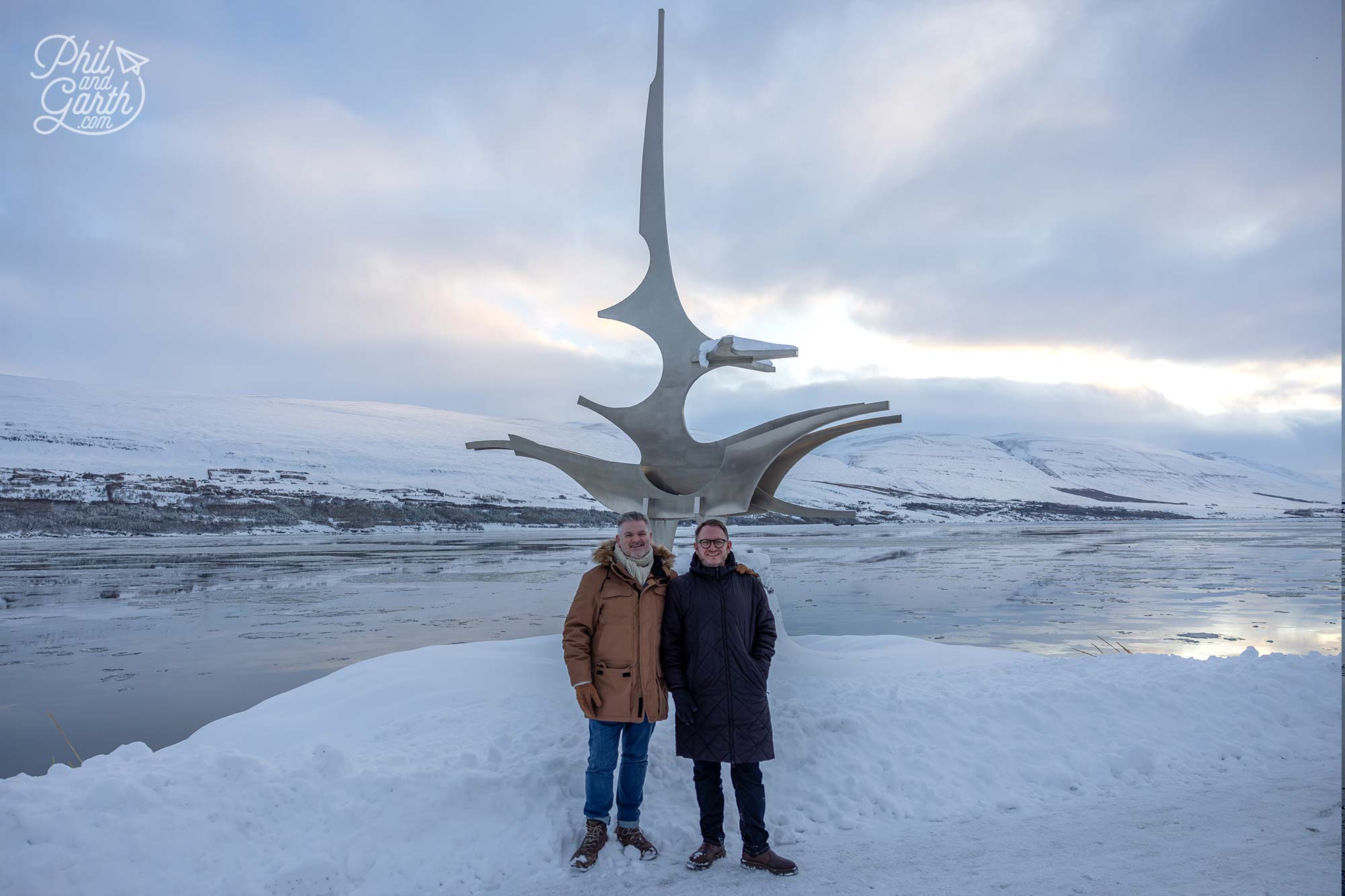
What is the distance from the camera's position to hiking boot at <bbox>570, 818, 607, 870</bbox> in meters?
4.21

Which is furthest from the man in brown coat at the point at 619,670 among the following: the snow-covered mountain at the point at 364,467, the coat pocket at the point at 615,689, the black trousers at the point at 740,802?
the snow-covered mountain at the point at 364,467

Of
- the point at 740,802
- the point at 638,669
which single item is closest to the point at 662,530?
the point at 638,669

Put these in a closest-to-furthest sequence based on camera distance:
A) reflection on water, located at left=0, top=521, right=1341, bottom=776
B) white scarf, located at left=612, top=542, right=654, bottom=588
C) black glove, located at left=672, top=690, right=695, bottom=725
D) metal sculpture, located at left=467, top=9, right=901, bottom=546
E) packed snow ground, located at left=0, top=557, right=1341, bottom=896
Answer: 1. packed snow ground, located at left=0, top=557, right=1341, bottom=896
2. black glove, located at left=672, top=690, right=695, bottom=725
3. white scarf, located at left=612, top=542, right=654, bottom=588
4. metal sculpture, located at left=467, top=9, right=901, bottom=546
5. reflection on water, located at left=0, top=521, right=1341, bottom=776

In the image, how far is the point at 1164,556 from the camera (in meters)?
32.5

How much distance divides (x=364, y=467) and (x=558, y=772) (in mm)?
67955

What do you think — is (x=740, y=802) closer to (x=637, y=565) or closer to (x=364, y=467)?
(x=637, y=565)

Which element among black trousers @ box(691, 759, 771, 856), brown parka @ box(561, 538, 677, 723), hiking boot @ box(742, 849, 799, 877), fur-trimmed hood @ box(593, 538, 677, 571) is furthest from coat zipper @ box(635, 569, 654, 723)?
hiking boot @ box(742, 849, 799, 877)

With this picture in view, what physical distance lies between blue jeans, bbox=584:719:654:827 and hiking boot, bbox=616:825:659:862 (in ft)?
0.09

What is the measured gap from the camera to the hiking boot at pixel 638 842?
4344 millimetres

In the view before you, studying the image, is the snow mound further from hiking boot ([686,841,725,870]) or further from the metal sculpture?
the metal sculpture

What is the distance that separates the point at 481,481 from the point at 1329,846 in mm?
67141

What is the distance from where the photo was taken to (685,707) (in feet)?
14.0

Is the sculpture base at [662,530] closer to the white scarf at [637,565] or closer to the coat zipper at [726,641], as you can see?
the white scarf at [637,565]

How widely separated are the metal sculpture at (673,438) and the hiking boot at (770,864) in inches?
213
